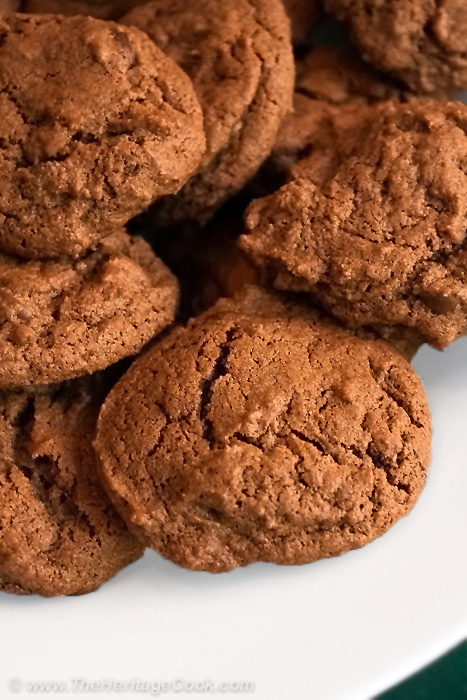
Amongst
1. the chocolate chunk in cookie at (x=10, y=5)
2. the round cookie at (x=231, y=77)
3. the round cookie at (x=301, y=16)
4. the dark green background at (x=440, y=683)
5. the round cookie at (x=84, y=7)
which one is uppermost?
the round cookie at (x=301, y=16)

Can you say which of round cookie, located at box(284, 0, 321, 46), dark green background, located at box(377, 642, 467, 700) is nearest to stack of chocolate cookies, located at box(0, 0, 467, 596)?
round cookie, located at box(284, 0, 321, 46)

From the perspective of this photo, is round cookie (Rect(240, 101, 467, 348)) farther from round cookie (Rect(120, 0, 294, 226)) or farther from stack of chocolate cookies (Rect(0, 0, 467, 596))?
round cookie (Rect(120, 0, 294, 226))

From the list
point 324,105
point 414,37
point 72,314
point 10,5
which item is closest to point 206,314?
point 72,314

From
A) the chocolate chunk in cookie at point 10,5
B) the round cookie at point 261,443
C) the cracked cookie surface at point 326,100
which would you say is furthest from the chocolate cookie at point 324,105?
the chocolate chunk in cookie at point 10,5

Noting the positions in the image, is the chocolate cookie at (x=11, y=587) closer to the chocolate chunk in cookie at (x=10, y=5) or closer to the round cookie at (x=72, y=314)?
the round cookie at (x=72, y=314)

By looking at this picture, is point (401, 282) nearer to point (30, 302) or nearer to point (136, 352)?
point (136, 352)

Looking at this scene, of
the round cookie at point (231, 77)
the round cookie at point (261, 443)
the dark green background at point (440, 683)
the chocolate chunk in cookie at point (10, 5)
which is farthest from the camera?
the dark green background at point (440, 683)
